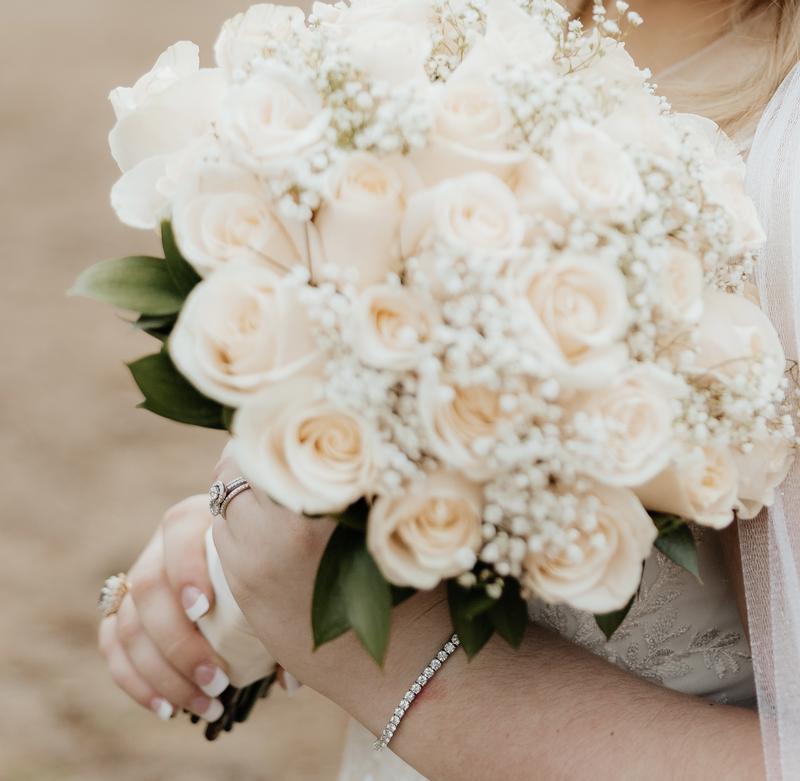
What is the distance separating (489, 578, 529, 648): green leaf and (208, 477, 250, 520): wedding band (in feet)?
1.26

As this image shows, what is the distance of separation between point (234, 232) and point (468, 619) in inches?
14.0

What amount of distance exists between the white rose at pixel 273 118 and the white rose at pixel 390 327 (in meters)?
0.12

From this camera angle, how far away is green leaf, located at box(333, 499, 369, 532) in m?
0.75

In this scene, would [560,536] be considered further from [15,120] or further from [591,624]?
[15,120]

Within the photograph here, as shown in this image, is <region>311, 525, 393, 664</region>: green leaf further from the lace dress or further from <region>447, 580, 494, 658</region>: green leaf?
the lace dress

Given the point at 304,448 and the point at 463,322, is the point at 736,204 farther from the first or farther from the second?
the point at 304,448

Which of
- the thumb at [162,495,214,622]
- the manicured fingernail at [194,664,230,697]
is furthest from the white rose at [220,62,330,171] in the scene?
the manicured fingernail at [194,664,230,697]

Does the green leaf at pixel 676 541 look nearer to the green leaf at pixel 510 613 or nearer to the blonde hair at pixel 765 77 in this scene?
the green leaf at pixel 510 613

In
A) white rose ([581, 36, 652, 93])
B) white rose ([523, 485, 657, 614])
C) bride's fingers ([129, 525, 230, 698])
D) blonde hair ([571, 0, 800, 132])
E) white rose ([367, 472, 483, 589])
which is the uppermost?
white rose ([581, 36, 652, 93])

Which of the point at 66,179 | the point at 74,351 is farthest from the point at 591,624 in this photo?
the point at 66,179

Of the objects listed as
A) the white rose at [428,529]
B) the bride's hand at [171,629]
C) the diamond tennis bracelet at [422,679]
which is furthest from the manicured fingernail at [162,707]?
the white rose at [428,529]

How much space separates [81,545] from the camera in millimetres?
3391

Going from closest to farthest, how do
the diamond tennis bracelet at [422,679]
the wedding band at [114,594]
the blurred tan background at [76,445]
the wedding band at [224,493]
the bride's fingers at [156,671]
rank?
the diamond tennis bracelet at [422,679] → the wedding band at [224,493] → the bride's fingers at [156,671] → the wedding band at [114,594] → the blurred tan background at [76,445]

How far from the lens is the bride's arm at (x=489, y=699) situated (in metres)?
0.91
